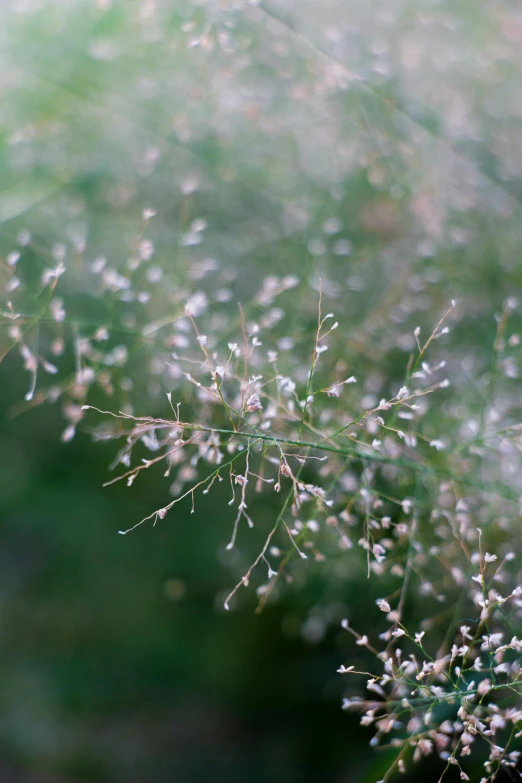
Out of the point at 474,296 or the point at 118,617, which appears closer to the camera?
the point at 474,296

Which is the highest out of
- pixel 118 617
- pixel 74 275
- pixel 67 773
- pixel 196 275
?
pixel 196 275

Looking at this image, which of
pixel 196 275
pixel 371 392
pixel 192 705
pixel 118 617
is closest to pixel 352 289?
pixel 371 392

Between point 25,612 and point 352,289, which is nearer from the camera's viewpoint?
point 352,289

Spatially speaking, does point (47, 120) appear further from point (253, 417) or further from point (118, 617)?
point (118, 617)

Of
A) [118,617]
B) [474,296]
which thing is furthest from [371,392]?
[118,617]

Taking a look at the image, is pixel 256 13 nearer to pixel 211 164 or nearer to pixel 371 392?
pixel 211 164

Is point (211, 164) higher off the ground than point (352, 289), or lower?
higher

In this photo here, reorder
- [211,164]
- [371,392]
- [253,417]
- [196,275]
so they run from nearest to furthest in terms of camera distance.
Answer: [253,417] < [371,392] < [196,275] < [211,164]

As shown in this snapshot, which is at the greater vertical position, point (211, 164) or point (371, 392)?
point (211, 164)

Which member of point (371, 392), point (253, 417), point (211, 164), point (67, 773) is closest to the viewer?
point (253, 417)
